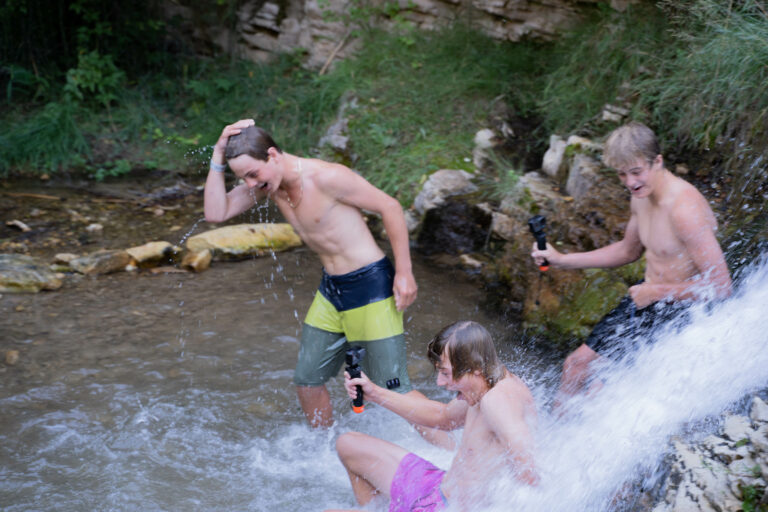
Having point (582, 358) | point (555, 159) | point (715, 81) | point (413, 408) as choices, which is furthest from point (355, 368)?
point (555, 159)

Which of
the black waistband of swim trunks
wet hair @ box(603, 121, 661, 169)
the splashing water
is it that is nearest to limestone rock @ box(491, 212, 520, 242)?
the splashing water

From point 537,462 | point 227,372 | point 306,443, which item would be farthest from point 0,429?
point 537,462

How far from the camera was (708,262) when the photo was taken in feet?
9.66

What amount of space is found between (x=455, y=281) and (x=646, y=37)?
2822 mm

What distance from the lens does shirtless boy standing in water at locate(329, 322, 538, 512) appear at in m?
2.50

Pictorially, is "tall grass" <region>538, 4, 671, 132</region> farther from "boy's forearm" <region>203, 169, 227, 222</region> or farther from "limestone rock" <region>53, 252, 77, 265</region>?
"limestone rock" <region>53, 252, 77, 265</region>

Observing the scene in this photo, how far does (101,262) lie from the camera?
242 inches

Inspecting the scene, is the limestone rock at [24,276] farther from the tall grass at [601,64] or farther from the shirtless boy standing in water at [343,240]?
the tall grass at [601,64]

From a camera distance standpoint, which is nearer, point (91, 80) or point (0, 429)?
point (0, 429)

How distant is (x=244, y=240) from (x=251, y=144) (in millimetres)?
3467

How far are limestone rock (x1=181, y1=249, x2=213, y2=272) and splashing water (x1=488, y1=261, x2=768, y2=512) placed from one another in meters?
3.79

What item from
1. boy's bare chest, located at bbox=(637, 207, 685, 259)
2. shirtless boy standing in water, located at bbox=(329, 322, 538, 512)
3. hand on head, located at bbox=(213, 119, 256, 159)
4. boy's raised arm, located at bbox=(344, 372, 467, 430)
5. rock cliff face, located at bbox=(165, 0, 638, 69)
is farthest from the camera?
rock cliff face, located at bbox=(165, 0, 638, 69)

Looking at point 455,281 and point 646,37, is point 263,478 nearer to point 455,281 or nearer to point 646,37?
point 455,281

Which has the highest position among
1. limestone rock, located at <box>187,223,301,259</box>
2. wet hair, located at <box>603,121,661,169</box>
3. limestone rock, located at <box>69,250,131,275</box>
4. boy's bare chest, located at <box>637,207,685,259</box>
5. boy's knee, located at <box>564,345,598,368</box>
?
wet hair, located at <box>603,121,661,169</box>
